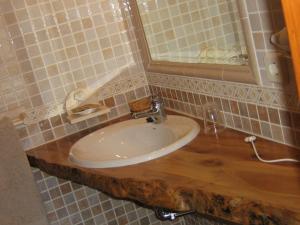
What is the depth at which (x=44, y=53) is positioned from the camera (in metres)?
1.98

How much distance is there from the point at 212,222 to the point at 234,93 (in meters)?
0.90

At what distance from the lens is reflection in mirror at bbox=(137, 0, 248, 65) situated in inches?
55.2

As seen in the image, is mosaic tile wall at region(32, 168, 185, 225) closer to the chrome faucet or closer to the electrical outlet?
the chrome faucet

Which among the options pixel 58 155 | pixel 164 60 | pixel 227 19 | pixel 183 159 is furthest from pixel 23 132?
pixel 227 19

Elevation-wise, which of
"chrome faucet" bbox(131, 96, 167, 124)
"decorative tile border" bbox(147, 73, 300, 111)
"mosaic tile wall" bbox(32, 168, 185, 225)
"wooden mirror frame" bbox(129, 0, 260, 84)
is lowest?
"mosaic tile wall" bbox(32, 168, 185, 225)

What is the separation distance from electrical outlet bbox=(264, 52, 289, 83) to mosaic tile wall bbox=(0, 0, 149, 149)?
3.27 ft

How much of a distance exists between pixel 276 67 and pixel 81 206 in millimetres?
1308

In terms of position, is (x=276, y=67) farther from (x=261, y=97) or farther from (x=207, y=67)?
(x=207, y=67)

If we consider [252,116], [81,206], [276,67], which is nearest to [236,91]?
[252,116]

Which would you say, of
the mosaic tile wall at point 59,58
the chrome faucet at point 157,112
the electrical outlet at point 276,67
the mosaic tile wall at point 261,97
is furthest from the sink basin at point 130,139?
the electrical outlet at point 276,67

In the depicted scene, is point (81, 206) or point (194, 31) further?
point (81, 206)

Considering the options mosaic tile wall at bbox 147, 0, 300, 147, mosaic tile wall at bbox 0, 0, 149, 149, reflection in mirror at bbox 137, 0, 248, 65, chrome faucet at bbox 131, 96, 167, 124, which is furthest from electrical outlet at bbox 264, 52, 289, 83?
mosaic tile wall at bbox 0, 0, 149, 149

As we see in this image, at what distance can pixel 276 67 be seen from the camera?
120 cm

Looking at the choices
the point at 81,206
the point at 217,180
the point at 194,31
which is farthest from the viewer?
the point at 81,206
